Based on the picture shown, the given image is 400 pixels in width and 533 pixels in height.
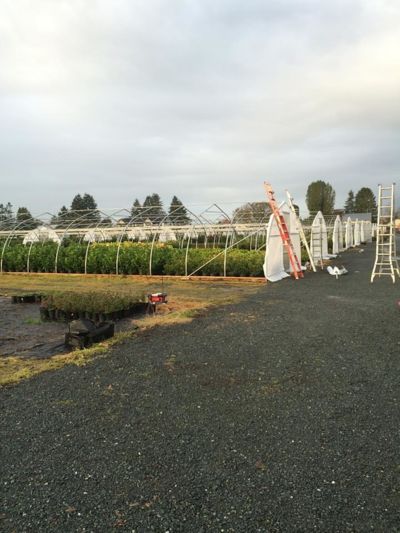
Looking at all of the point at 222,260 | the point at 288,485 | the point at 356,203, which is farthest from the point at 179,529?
the point at 356,203

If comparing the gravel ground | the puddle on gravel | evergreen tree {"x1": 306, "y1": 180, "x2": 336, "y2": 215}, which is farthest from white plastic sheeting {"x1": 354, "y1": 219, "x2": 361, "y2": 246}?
evergreen tree {"x1": 306, "y1": 180, "x2": 336, "y2": 215}

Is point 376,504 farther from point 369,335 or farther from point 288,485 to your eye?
point 369,335

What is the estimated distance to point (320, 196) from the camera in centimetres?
8306

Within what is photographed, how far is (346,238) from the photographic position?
108 feet

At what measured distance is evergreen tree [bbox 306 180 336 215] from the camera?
8275cm

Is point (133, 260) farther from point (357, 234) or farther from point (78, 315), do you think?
point (357, 234)

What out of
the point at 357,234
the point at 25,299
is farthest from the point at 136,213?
the point at 357,234

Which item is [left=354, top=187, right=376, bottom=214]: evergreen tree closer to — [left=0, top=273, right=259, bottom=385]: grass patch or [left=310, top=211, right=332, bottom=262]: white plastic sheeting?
[left=310, top=211, right=332, bottom=262]: white plastic sheeting

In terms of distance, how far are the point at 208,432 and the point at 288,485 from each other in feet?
2.83

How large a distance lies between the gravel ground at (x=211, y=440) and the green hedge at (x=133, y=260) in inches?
334

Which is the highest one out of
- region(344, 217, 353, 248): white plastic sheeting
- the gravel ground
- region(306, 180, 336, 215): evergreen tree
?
region(306, 180, 336, 215): evergreen tree

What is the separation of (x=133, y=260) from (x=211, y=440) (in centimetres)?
1291

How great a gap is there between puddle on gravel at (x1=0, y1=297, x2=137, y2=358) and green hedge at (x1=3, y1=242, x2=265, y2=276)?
6.50 m

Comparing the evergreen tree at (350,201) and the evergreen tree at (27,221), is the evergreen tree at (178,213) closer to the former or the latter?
the evergreen tree at (27,221)
